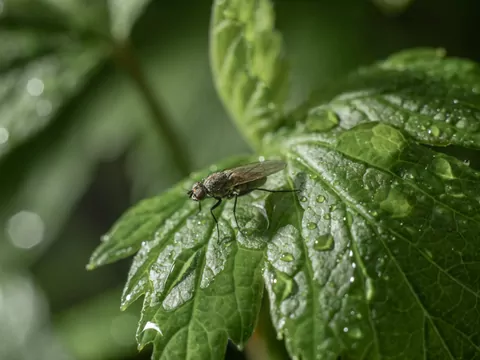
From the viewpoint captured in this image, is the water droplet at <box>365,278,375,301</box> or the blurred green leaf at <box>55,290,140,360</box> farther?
the blurred green leaf at <box>55,290,140,360</box>

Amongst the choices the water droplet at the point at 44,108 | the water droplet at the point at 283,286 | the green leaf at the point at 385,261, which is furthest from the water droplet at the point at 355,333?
the water droplet at the point at 44,108

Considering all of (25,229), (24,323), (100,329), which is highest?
(25,229)

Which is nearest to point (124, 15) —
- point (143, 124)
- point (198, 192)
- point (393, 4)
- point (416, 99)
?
point (143, 124)

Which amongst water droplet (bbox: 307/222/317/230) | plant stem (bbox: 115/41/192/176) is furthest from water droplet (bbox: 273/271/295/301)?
plant stem (bbox: 115/41/192/176)

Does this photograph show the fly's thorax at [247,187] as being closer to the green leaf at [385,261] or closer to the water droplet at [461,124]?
the green leaf at [385,261]

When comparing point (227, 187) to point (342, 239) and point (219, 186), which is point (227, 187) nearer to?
point (219, 186)

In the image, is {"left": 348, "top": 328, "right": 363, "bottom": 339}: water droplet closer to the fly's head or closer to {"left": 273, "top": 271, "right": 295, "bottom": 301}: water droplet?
{"left": 273, "top": 271, "right": 295, "bottom": 301}: water droplet
